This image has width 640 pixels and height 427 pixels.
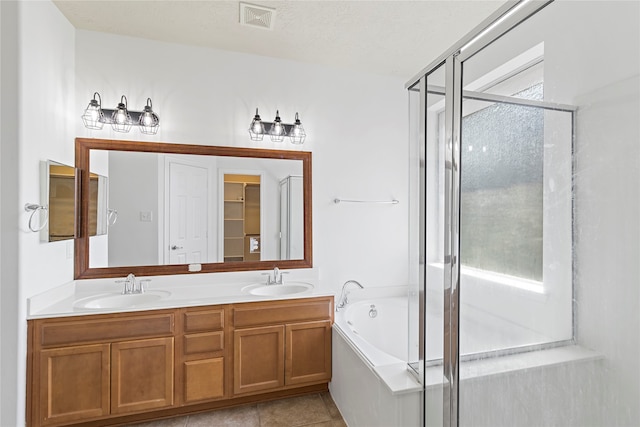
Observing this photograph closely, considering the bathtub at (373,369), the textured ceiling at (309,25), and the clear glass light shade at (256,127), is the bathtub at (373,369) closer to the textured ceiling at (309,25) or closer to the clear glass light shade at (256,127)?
the clear glass light shade at (256,127)

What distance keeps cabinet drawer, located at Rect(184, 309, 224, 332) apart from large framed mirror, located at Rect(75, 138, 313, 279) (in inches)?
19.8

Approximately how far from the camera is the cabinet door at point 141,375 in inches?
78.0

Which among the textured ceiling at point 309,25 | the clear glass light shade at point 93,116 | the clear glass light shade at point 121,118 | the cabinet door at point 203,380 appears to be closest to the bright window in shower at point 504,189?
the textured ceiling at point 309,25

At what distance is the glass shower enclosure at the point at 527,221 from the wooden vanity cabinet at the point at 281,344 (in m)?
0.92

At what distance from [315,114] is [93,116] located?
5.41 feet

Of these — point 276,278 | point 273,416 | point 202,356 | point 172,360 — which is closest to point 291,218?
point 276,278

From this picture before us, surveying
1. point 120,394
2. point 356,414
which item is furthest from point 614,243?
point 120,394

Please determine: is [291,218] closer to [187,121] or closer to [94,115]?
[187,121]

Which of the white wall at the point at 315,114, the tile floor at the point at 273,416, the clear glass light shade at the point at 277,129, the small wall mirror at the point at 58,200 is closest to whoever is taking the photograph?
the small wall mirror at the point at 58,200

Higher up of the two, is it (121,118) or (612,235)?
(121,118)

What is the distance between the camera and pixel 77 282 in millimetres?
2311

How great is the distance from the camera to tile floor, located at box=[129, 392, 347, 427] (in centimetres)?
210

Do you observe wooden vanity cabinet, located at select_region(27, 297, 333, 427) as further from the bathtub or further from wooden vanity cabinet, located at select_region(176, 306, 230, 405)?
the bathtub

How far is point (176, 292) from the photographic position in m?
2.38
